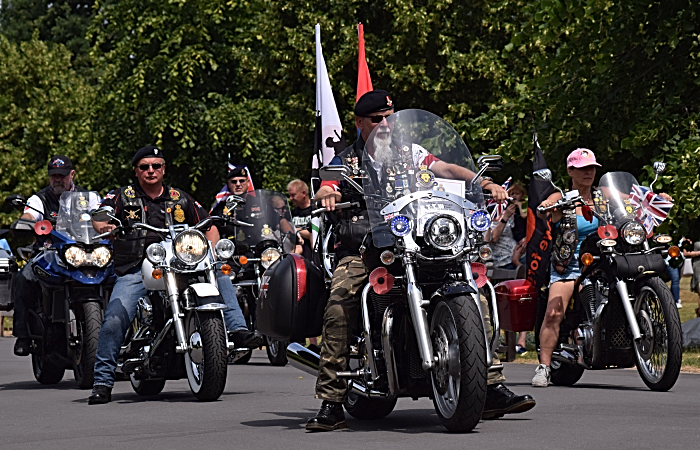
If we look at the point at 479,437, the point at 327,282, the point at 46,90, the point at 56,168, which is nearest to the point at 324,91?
the point at 56,168

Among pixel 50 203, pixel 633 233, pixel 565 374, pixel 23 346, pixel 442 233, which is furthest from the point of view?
pixel 50 203

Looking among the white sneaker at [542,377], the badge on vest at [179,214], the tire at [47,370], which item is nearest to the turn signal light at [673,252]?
the white sneaker at [542,377]

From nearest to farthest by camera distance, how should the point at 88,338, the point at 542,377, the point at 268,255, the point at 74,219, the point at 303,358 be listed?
the point at 303,358 < the point at 542,377 < the point at 88,338 < the point at 74,219 < the point at 268,255

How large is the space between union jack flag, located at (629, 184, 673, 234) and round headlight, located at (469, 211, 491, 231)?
341 centimetres

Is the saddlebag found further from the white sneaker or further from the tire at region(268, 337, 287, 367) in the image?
the tire at region(268, 337, 287, 367)

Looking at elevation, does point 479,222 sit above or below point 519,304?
above

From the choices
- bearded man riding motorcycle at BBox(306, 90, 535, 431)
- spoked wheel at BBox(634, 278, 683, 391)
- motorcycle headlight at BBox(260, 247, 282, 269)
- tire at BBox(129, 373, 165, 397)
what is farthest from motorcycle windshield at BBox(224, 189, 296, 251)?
bearded man riding motorcycle at BBox(306, 90, 535, 431)

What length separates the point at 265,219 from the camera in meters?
13.6

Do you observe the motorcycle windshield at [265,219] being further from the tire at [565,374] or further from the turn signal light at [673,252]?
the turn signal light at [673,252]

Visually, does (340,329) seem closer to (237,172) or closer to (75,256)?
(75,256)

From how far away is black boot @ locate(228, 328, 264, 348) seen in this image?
9625 mm

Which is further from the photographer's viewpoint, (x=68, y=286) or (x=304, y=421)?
(x=68, y=286)

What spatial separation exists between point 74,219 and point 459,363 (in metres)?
5.86

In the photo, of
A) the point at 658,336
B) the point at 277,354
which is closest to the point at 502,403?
the point at 658,336
